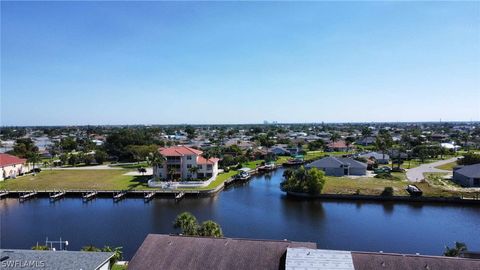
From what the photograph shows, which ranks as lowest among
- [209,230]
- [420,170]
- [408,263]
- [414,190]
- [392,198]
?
[392,198]

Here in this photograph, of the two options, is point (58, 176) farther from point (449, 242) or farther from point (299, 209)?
point (449, 242)

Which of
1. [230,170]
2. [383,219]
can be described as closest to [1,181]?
[230,170]

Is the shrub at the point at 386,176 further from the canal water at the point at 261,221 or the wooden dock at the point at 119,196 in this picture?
the wooden dock at the point at 119,196

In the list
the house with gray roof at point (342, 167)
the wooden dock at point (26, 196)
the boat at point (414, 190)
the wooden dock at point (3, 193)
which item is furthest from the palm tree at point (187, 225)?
the house with gray roof at point (342, 167)

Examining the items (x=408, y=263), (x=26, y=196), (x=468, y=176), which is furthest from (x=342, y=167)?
(x=26, y=196)

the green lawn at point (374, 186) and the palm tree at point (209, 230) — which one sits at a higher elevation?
the palm tree at point (209, 230)

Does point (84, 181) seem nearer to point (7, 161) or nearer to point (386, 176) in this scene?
point (7, 161)
